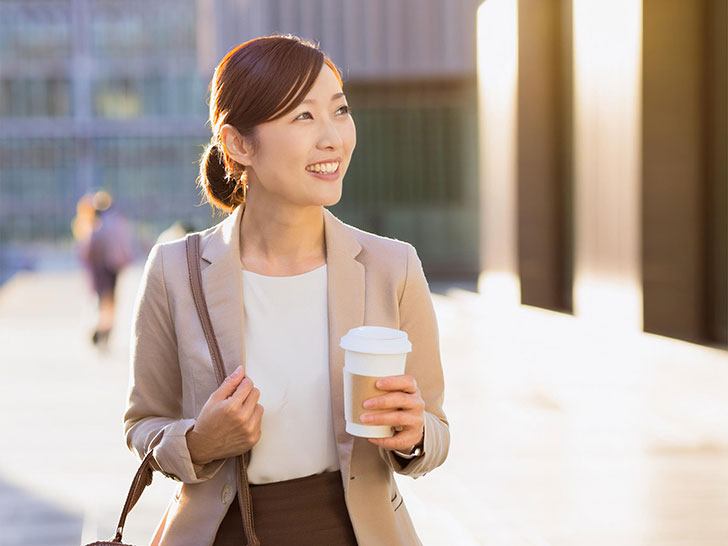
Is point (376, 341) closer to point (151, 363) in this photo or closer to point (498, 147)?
point (151, 363)

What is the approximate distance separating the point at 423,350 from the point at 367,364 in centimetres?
36

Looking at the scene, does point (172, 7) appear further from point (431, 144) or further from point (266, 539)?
point (266, 539)

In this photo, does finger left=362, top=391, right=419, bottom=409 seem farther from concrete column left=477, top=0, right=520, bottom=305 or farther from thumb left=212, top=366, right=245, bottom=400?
concrete column left=477, top=0, right=520, bottom=305

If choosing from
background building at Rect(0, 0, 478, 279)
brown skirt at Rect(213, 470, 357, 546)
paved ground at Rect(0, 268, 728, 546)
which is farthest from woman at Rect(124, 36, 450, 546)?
background building at Rect(0, 0, 478, 279)

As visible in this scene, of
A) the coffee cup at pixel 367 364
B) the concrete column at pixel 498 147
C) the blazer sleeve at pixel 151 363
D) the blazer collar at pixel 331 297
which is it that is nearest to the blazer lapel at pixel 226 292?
the blazer collar at pixel 331 297

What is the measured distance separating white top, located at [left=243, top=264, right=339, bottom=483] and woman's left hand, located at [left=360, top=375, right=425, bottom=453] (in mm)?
231

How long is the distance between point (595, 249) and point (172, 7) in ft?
147

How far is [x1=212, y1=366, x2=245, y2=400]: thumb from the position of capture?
186 centimetres

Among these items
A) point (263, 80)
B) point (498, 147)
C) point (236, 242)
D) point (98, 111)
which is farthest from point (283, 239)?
point (98, 111)

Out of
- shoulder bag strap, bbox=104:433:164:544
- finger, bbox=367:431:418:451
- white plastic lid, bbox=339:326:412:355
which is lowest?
shoulder bag strap, bbox=104:433:164:544

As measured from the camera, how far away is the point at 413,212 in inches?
1529

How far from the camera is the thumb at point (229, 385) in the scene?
1.86 metres

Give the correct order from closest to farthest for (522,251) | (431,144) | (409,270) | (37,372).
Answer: (409,270) → (37,372) → (522,251) → (431,144)

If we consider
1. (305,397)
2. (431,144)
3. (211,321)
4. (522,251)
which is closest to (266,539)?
(305,397)
